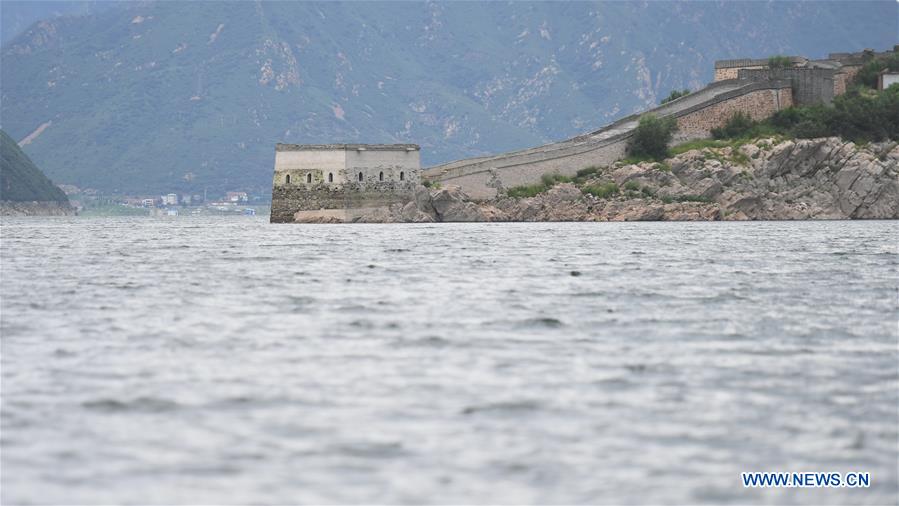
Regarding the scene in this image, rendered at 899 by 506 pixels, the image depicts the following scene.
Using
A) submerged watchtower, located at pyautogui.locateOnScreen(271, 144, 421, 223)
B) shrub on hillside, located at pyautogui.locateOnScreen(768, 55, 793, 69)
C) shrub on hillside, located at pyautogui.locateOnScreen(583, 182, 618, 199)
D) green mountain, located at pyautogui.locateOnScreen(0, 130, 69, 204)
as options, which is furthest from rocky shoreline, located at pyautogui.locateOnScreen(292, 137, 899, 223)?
green mountain, located at pyautogui.locateOnScreen(0, 130, 69, 204)

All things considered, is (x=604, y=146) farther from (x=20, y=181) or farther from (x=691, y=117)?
(x=20, y=181)

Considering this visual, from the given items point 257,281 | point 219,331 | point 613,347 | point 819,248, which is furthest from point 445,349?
point 819,248

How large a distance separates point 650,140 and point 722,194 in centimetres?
672

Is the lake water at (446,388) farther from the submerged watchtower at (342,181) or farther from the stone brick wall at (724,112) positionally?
the stone brick wall at (724,112)

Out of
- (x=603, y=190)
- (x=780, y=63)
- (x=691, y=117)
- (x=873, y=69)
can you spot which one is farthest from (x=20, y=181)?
(x=873, y=69)

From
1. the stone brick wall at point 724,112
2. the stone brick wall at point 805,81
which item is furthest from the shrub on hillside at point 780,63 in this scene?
the stone brick wall at point 724,112

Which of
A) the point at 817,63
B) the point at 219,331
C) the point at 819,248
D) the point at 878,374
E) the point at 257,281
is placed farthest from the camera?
the point at 817,63

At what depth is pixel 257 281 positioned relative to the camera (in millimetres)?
35062

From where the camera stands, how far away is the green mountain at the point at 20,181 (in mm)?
186750

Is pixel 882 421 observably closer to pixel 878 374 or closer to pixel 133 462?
pixel 878 374

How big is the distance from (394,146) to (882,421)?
7509 centimetres

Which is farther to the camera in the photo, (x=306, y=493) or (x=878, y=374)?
(x=878, y=374)

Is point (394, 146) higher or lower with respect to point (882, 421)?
higher

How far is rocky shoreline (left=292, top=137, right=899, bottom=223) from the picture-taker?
89.2 m
